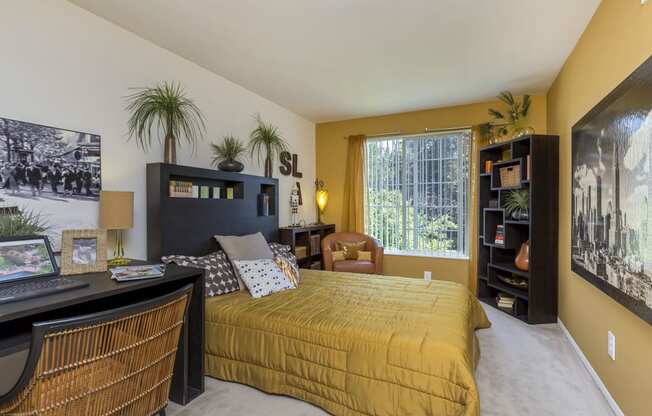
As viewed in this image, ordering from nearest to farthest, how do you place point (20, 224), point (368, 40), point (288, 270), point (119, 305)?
point (20, 224), point (119, 305), point (368, 40), point (288, 270)

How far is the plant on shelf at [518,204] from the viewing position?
355 centimetres

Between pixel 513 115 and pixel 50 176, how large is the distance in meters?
4.54

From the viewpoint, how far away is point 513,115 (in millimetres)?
3938

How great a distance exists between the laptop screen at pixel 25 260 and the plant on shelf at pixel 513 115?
4311 millimetres

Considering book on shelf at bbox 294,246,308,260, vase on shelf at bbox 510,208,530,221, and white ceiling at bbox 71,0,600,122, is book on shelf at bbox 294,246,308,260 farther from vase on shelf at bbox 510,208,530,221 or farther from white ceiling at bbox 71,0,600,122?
vase on shelf at bbox 510,208,530,221

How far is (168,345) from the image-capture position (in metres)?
1.49

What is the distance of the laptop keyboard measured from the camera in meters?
1.36

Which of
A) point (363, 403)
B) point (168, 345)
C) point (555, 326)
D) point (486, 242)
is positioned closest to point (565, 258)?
point (555, 326)

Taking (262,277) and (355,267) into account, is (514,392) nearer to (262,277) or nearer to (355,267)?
(262,277)

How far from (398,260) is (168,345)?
3942 millimetres

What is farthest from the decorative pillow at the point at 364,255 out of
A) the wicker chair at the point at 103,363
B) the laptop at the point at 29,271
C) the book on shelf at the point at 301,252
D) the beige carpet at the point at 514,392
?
the laptop at the point at 29,271

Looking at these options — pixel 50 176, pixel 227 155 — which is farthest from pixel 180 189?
pixel 50 176

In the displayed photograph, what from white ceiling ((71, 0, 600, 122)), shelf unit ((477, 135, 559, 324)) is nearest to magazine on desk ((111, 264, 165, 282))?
white ceiling ((71, 0, 600, 122))

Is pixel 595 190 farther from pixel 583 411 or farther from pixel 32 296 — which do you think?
pixel 32 296
